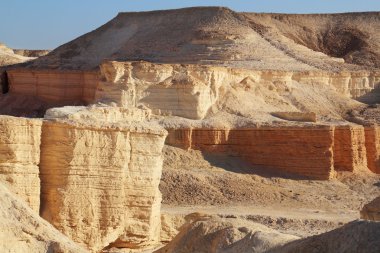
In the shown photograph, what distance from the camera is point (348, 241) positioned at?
13.1 m

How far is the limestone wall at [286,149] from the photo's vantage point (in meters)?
44.4

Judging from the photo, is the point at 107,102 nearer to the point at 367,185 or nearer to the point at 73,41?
the point at 367,185

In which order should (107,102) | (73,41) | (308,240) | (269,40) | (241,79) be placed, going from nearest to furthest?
1. (308,240)
2. (107,102)
3. (241,79)
4. (269,40)
5. (73,41)

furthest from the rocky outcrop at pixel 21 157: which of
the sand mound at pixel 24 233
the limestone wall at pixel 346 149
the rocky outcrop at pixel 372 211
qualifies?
the limestone wall at pixel 346 149

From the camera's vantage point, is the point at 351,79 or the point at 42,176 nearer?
the point at 42,176

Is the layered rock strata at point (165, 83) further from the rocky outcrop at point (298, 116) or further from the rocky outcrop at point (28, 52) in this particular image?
the rocky outcrop at point (28, 52)

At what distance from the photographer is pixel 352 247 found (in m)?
12.9

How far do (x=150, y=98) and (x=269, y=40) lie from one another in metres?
22.0

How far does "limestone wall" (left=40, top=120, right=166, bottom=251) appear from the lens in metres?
20.0

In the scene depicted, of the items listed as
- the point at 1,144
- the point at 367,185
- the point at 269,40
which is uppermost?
the point at 269,40

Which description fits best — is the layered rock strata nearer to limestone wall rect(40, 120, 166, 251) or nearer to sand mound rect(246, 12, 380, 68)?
sand mound rect(246, 12, 380, 68)

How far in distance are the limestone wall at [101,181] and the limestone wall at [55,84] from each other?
32589 millimetres

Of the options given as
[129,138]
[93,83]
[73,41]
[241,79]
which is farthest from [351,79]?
[129,138]

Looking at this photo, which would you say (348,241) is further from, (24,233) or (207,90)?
(207,90)
